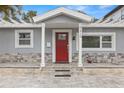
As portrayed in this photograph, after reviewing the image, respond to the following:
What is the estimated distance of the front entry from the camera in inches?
604

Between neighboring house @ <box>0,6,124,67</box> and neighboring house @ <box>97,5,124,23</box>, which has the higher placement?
neighboring house @ <box>97,5,124,23</box>

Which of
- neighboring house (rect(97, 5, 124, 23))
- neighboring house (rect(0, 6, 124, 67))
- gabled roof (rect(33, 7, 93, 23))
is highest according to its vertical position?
neighboring house (rect(97, 5, 124, 23))

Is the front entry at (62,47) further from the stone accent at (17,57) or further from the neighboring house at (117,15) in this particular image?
the neighboring house at (117,15)

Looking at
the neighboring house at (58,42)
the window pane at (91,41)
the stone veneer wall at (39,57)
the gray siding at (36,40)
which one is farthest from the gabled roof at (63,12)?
the stone veneer wall at (39,57)

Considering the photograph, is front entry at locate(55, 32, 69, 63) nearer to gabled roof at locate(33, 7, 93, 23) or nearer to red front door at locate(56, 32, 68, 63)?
red front door at locate(56, 32, 68, 63)

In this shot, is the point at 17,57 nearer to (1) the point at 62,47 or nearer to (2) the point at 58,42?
(2) the point at 58,42

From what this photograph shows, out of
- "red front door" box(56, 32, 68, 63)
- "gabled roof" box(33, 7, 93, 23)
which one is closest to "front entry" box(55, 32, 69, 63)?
"red front door" box(56, 32, 68, 63)

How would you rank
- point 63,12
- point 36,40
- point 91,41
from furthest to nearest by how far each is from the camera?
point 91,41
point 36,40
point 63,12

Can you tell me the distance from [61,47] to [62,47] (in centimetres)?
6

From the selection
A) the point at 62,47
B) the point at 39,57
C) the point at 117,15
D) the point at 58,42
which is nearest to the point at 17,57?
the point at 39,57

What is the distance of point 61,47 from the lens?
15.3m

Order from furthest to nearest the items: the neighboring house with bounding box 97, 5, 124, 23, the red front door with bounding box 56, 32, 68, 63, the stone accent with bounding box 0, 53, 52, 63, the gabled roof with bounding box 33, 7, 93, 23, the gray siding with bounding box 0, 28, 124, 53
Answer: the neighboring house with bounding box 97, 5, 124, 23, the stone accent with bounding box 0, 53, 52, 63, the gray siding with bounding box 0, 28, 124, 53, the red front door with bounding box 56, 32, 68, 63, the gabled roof with bounding box 33, 7, 93, 23
